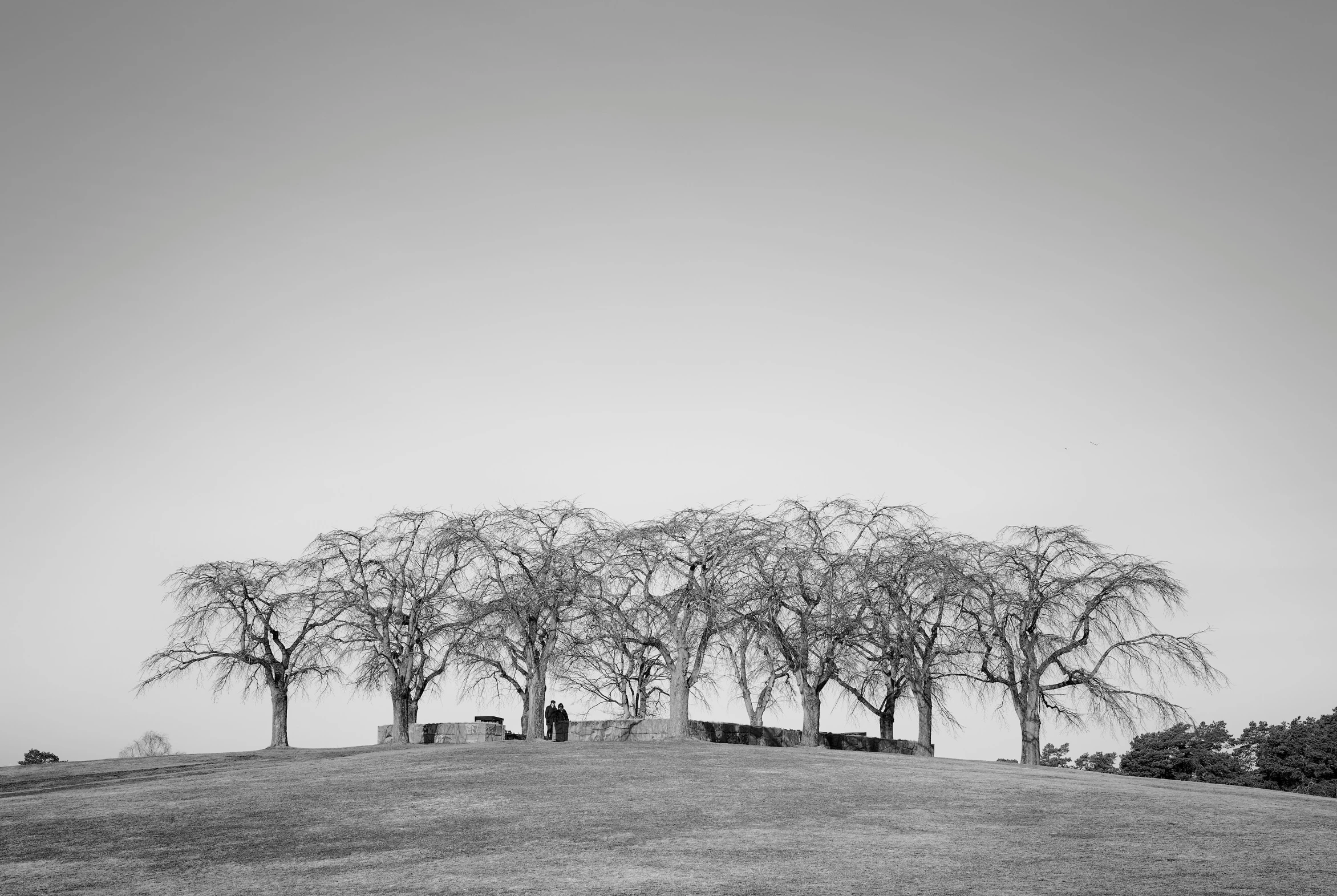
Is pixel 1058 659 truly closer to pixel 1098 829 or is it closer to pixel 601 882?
pixel 1098 829

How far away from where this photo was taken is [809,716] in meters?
47.2

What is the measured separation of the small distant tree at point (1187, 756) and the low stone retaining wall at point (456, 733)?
177ft

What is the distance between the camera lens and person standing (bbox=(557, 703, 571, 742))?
4594 centimetres

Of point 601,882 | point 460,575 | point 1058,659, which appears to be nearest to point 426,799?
point 601,882

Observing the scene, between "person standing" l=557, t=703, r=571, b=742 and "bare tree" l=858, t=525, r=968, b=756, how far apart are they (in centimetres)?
1338

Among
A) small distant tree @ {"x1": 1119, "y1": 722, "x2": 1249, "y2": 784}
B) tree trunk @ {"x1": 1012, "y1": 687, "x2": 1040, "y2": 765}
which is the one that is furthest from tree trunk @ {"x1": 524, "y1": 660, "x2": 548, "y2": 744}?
small distant tree @ {"x1": 1119, "y1": 722, "x2": 1249, "y2": 784}

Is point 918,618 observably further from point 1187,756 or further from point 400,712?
point 1187,756

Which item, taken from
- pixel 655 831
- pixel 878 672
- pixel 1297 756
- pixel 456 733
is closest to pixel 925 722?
pixel 878 672

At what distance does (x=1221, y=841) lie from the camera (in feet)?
69.2

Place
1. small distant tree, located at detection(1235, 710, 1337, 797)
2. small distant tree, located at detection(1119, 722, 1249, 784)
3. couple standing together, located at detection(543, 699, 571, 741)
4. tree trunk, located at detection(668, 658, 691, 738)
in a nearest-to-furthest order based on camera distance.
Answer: tree trunk, located at detection(668, 658, 691, 738) < couple standing together, located at detection(543, 699, 571, 741) < small distant tree, located at detection(1235, 710, 1337, 797) < small distant tree, located at detection(1119, 722, 1249, 784)

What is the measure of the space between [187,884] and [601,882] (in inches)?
285

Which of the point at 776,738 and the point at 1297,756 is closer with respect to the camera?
the point at 776,738

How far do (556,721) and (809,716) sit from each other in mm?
11032

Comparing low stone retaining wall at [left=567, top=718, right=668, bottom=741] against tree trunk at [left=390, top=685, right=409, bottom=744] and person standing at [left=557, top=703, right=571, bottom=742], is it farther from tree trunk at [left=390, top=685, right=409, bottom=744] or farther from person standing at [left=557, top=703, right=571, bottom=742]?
tree trunk at [left=390, top=685, right=409, bottom=744]
